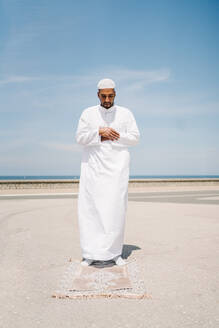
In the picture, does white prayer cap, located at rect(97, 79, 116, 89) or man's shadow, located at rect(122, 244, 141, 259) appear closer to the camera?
white prayer cap, located at rect(97, 79, 116, 89)

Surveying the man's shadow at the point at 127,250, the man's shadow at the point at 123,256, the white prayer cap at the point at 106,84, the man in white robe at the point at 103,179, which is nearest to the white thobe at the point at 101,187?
the man in white robe at the point at 103,179

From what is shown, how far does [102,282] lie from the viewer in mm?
3793

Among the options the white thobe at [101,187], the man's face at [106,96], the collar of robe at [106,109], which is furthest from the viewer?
the collar of robe at [106,109]

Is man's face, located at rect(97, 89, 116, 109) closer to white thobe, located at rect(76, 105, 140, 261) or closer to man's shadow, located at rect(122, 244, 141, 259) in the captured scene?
white thobe, located at rect(76, 105, 140, 261)

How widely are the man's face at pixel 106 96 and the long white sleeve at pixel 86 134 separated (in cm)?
33

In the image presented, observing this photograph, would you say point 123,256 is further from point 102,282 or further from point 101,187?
point 102,282

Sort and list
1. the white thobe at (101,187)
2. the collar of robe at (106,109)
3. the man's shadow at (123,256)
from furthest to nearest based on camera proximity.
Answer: the collar of robe at (106,109)
the man's shadow at (123,256)
the white thobe at (101,187)

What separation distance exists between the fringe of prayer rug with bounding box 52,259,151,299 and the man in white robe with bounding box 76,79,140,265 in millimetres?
183

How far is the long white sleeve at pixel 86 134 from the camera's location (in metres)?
4.66

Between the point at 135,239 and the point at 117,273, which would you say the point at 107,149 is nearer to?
the point at 117,273

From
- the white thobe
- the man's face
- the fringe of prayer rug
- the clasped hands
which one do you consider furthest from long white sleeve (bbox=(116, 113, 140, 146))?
the fringe of prayer rug

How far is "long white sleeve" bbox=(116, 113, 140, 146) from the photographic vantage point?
4.81 metres

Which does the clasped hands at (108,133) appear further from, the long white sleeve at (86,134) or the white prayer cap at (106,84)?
the white prayer cap at (106,84)

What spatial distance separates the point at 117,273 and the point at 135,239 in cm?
250
